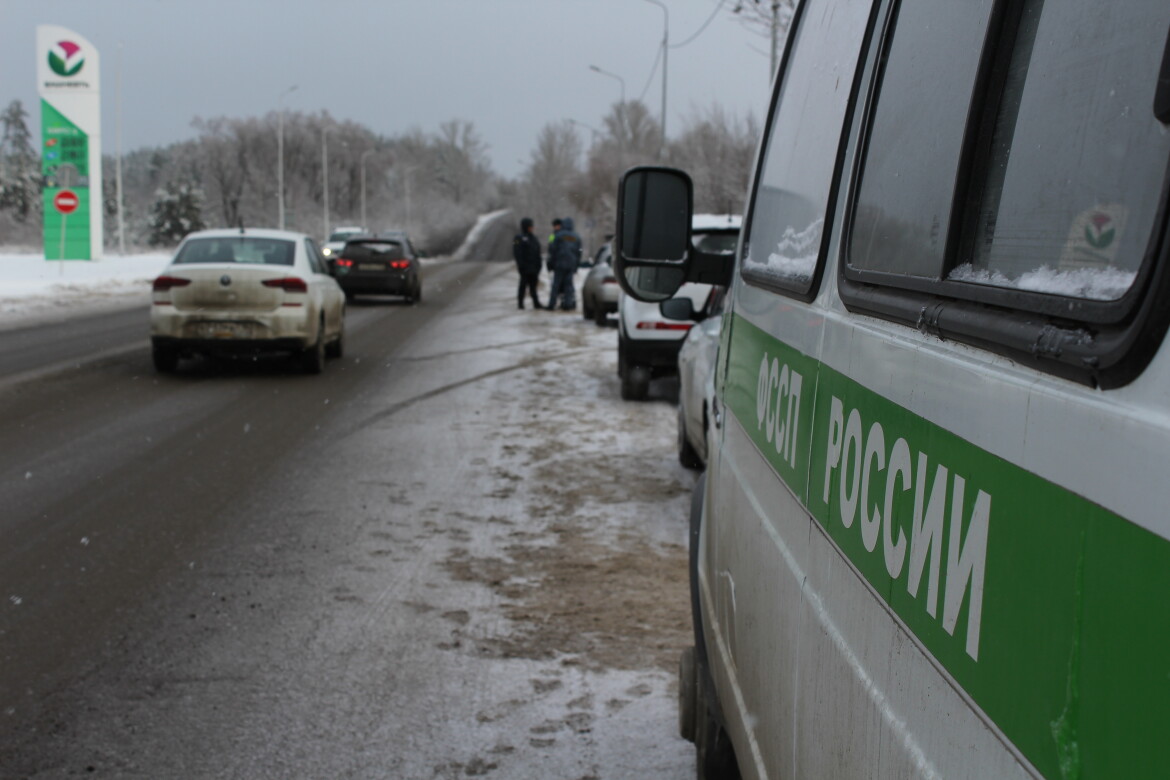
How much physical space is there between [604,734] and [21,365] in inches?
447

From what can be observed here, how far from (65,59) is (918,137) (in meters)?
44.0

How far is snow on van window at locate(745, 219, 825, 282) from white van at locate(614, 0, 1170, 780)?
15mm

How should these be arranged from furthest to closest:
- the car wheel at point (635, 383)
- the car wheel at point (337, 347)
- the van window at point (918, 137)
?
the car wheel at point (337, 347)
the car wheel at point (635, 383)
the van window at point (918, 137)

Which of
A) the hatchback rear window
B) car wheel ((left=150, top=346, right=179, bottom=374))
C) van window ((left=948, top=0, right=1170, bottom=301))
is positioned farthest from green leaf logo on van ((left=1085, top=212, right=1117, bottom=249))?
the hatchback rear window

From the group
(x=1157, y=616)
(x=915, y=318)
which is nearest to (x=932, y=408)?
(x=915, y=318)

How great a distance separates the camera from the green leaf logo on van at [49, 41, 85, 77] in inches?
1582

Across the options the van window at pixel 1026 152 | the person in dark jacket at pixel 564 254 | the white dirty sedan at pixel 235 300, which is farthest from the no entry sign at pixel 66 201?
the van window at pixel 1026 152

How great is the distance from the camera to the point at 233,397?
11.2m

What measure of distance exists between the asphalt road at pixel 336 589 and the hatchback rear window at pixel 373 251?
16.3m

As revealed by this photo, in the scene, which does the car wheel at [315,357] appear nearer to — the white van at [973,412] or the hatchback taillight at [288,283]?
the hatchback taillight at [288,283]

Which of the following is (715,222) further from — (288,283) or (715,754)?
(715,754)

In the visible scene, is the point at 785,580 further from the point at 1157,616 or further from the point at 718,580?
the point at 1157,616

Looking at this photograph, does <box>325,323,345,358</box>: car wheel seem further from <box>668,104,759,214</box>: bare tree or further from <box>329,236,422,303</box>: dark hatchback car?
<box>668,104,759,214</box>: bare tree

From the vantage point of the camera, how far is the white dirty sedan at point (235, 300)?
12383 mm
